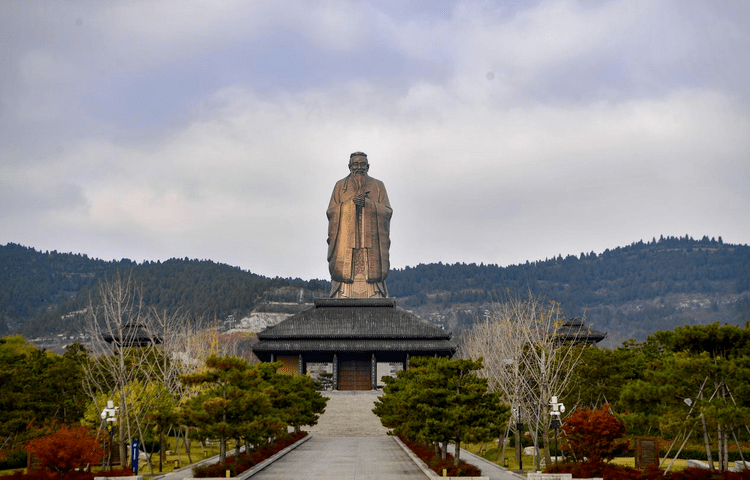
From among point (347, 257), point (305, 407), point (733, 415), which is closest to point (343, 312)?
point (347, 257)

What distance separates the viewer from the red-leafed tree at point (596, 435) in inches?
1148

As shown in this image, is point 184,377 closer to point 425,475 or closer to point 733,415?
point 425,475

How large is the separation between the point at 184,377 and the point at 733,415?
60.4 ft

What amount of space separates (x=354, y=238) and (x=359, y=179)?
606 cm

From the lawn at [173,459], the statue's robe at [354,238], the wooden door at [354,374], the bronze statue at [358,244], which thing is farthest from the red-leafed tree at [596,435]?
the statue's robe at [354,238]

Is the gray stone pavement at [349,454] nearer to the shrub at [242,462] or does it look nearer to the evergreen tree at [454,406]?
the shrub at [242,462]

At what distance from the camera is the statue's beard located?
80981 millimetres

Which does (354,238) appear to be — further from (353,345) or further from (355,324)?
(353,345)

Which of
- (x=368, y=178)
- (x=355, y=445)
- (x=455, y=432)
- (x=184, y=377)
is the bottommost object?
(x=355, y=445)

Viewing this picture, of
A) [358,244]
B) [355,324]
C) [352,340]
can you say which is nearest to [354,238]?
[358,244]

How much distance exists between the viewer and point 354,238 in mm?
79562

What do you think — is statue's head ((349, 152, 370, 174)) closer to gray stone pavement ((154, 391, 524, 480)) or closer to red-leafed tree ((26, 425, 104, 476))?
gray stone pavement ((154, 391, 524, 480))

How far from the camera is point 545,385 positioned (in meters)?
31.2

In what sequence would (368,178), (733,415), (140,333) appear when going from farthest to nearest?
(368,178)
(140,333)
(733,415)
